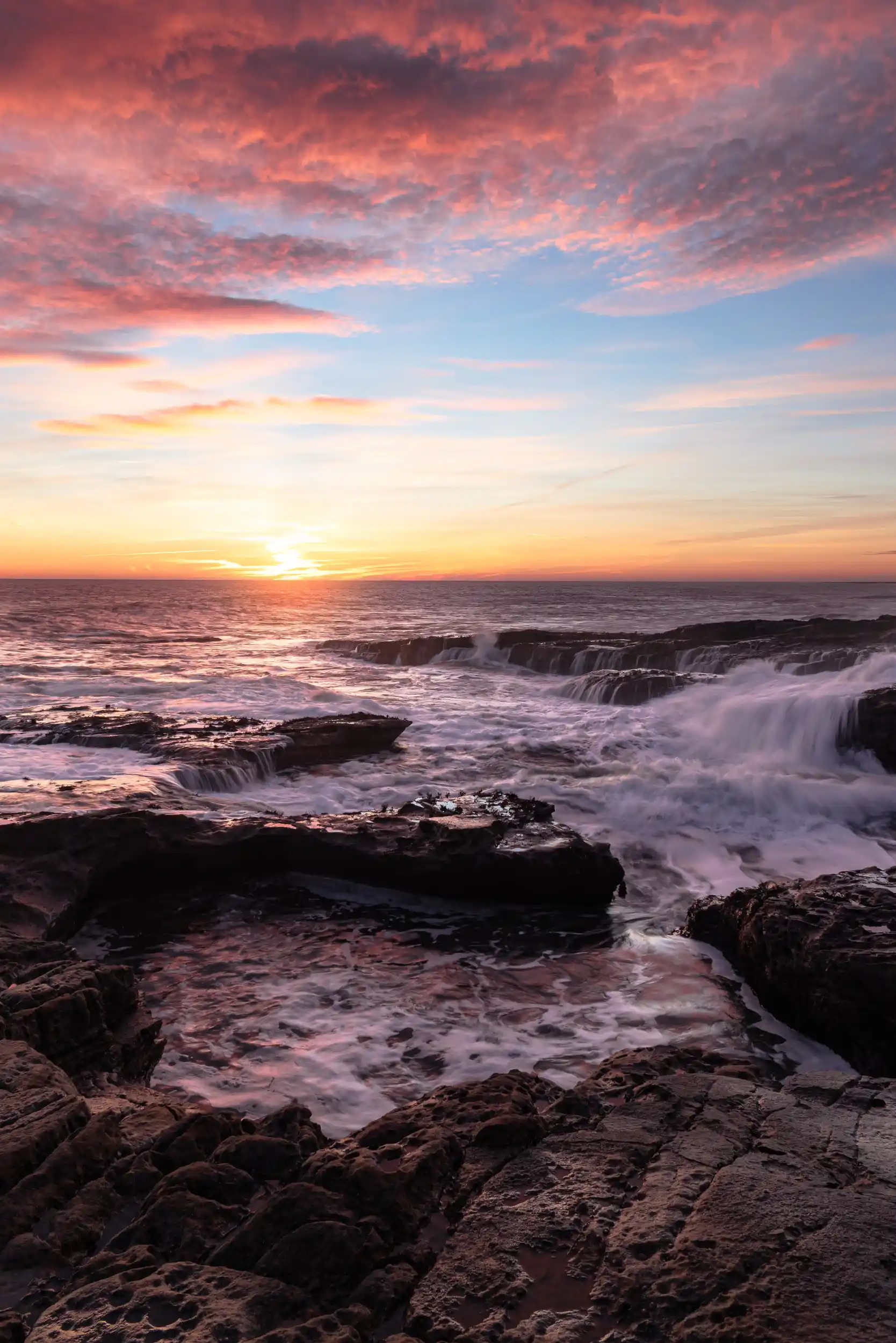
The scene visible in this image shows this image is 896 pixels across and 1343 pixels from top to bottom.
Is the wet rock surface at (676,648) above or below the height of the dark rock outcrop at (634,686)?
above

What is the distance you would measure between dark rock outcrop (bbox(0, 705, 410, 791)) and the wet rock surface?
328 inches

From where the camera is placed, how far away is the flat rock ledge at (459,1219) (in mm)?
2146

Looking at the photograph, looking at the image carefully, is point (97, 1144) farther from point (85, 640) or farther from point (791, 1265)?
point (85, 640)

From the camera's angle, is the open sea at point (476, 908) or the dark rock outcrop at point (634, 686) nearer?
the open sea at point (476, 908)

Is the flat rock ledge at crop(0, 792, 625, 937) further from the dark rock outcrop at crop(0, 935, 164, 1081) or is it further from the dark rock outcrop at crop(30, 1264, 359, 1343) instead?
the dark rock outcrop at crop(30, 1264, 359, 1343)

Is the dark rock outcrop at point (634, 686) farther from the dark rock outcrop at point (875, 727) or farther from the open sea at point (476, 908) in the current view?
the dark rock outcrop at point (875, 727)

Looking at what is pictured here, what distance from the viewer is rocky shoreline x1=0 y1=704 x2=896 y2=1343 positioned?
7.09ft

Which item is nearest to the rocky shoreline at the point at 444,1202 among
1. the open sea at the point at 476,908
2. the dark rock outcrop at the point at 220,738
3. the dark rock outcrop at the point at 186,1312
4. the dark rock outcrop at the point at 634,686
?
the dark rock outcrop at the point at 186,1312

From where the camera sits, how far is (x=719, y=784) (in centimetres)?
1042

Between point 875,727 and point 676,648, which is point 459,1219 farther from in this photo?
point 676,648

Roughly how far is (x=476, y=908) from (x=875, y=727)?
801 cm

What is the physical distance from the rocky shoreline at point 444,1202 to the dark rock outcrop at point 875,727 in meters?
8.28

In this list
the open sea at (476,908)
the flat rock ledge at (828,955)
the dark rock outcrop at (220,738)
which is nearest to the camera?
the flat rock ledge at (828,955)

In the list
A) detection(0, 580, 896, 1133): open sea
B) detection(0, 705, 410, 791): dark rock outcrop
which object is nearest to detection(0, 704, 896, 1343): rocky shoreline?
detection(0, 580, 896, 1133): open sea
